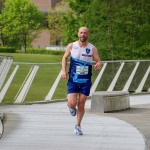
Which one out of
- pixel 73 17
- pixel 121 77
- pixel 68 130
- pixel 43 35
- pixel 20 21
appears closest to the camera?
pixel 68 130

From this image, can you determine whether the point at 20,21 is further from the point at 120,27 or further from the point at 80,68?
the point at 80,68

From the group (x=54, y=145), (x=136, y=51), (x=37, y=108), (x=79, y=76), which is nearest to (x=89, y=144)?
(x=54, y=145)

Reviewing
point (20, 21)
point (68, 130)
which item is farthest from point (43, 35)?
point (68, 130)

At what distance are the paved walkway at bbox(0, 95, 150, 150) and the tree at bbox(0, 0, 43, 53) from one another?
279ft

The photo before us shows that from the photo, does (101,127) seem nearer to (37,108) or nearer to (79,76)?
(79,76)

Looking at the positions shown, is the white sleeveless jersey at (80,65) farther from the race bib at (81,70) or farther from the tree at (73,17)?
→ the tree at (73,17)

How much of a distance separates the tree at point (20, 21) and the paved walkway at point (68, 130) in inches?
3347

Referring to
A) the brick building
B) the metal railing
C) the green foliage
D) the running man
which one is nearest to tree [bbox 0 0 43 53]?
the brick building

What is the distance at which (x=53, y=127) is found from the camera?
10.3 meters

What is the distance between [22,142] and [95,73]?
9938 millimetres

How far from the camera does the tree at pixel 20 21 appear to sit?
326ft

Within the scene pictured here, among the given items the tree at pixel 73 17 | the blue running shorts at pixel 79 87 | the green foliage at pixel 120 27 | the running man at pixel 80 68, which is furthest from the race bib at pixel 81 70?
the tree at pixel 73 17

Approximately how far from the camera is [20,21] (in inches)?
3920

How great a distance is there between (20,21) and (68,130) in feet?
297
